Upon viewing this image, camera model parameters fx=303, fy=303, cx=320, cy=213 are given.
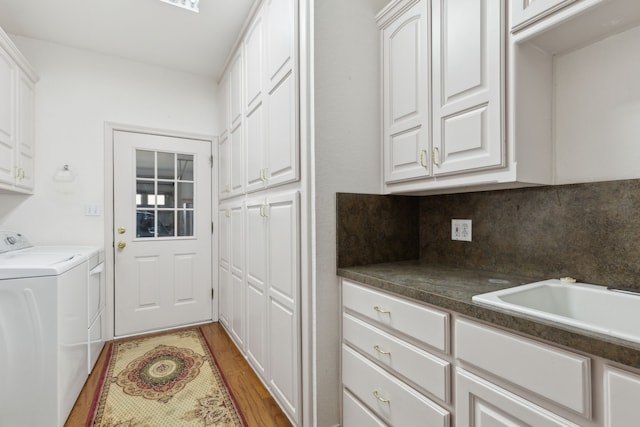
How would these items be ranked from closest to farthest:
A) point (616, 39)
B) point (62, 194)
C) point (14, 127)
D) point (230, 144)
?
point (616, 39) < point (14, 127) < point (62, 194) < point (230, 144)

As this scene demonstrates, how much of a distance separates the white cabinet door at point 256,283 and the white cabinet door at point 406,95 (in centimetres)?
85

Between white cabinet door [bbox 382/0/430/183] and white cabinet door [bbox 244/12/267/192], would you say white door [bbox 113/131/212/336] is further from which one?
white cabinet door [bbox 382/0/430/183]

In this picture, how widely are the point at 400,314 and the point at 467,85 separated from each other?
93 cm

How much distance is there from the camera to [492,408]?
85 cm

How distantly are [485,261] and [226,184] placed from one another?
2.23 meters

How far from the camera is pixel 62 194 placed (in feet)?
8.45

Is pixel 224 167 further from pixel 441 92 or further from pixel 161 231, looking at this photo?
pixel 441 92

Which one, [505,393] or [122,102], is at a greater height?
[122,102]

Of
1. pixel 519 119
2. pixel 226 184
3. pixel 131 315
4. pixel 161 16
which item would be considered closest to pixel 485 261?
pixel 519 119

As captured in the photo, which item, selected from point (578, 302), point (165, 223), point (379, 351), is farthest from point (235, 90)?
point (578, 302)

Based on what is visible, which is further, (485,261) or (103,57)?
(103,57)

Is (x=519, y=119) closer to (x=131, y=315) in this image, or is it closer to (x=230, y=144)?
(x=230, y=144)

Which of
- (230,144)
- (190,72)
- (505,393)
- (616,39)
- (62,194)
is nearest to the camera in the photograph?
(505,393)

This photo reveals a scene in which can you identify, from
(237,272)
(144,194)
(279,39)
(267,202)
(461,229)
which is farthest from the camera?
(144,194)
